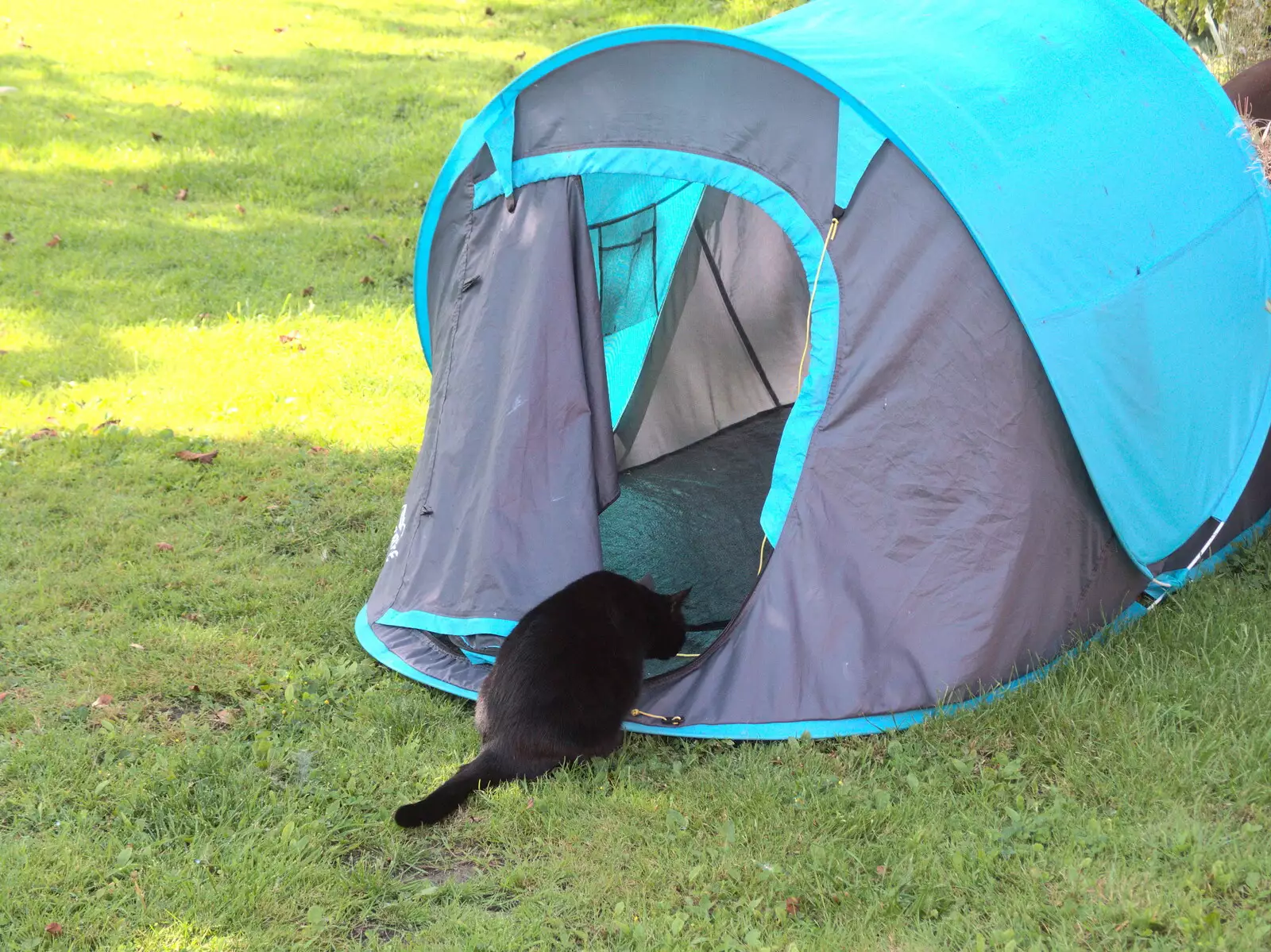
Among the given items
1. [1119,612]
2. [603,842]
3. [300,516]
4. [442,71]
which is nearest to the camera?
[603,842]

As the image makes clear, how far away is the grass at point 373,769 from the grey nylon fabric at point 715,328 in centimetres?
125

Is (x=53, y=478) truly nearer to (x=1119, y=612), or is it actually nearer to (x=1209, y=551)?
(x=1119, y=612)

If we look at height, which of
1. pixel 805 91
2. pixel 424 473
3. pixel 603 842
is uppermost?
pixel 805 91

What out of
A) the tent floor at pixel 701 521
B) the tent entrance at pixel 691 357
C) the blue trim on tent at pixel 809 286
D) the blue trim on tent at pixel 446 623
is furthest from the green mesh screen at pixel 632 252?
the blue trim on tent at pixel 446 623

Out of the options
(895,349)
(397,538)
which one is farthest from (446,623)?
(895,349)

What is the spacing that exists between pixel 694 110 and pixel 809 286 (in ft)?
2.25

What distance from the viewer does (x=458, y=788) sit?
3170 millimetres

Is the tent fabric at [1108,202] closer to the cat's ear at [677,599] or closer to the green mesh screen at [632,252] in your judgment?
the green mesh screen at [632,252]

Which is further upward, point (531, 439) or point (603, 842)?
point (531, 439)

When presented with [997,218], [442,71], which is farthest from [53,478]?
[442,71]

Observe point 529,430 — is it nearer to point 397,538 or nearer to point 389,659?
point 397,538

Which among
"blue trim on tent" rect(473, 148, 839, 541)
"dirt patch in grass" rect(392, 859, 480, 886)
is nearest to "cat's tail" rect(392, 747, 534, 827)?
"dirt patch in grass" rect(392, 859, 480, 886)

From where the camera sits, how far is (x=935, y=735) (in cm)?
328

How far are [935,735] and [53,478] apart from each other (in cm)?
411
